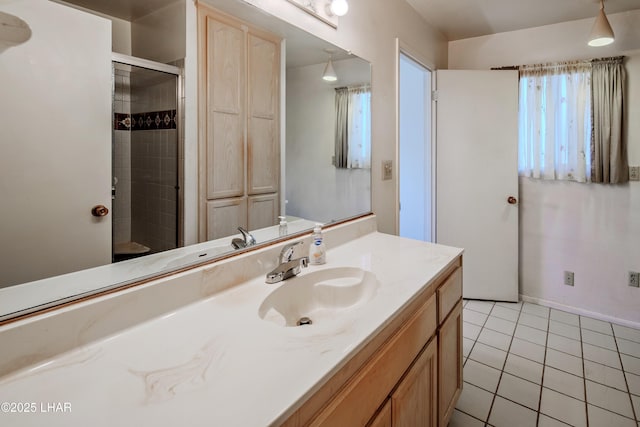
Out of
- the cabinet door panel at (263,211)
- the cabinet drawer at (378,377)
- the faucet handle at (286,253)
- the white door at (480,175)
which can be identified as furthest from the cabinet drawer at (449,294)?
the white door at (480,175)

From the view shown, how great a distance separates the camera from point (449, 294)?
146cm

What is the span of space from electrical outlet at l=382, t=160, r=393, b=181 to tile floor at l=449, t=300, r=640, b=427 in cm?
121

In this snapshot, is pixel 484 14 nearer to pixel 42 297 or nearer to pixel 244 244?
pixel 244 244

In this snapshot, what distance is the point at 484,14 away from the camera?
257cm

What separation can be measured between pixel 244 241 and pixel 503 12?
2.53 meters

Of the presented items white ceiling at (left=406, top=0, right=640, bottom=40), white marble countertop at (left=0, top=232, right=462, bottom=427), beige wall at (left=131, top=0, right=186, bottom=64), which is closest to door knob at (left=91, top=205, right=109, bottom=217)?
white marble countertop at (left=0, top=232, right=462, bottom=427)

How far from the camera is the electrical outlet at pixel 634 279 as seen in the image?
2.58 m

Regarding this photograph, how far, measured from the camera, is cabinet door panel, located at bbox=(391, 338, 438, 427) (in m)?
1.02

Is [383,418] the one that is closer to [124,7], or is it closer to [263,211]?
[263,211]

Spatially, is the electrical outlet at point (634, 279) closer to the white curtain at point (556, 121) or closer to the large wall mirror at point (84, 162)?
the white curtain at point (556, 121)

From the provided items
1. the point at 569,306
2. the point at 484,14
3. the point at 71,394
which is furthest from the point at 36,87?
the point at 569,306

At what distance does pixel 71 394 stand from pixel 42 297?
265mm

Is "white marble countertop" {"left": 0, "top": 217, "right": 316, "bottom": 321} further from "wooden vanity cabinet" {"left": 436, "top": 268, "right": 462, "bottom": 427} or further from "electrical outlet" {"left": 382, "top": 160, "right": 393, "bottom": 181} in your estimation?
"electrical outlet" {"left": 382, "top": 160, "right": 393, "bottom": 181}

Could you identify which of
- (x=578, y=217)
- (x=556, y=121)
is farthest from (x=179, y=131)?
(x=578, y=217)
